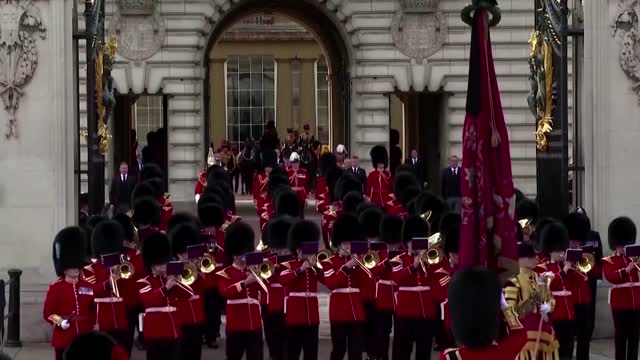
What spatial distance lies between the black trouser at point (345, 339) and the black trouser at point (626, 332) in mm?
2036

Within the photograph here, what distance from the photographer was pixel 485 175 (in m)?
7.23

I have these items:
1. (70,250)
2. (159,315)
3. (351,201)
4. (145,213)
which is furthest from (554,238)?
(351,201)

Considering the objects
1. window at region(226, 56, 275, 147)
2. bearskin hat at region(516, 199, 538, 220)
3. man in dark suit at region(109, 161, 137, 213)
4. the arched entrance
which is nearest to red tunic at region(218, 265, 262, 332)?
bearskin hat at region(516, 199, 538, 220)

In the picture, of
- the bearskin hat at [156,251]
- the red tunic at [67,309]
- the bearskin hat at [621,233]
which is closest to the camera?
the red tunic at [67,309]

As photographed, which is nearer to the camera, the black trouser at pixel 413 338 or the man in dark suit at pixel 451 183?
the black trouser at pixel 413 338

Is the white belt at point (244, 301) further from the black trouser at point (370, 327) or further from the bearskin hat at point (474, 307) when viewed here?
the bearskin hat at point (474, 307)

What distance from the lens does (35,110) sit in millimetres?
13109

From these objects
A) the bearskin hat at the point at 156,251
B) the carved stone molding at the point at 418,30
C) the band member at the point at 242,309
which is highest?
the carved stone molding at the point at 418,30

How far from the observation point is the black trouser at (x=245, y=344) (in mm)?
11102

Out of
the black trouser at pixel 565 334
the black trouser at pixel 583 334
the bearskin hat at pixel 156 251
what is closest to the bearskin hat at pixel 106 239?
the bearskin hat at pixel 156 251

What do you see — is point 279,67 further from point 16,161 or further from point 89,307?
point 89,307

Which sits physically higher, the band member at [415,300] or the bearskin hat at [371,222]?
the bearskin hat at [371,222]

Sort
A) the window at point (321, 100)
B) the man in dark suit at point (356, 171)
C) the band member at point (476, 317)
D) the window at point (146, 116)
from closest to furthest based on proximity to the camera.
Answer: the band member at point (476, 317) → the man in dark suit at point (356, 171) → the window at point (146, 116) → the window at point (321, 100)

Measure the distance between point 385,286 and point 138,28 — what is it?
16.6 meters
